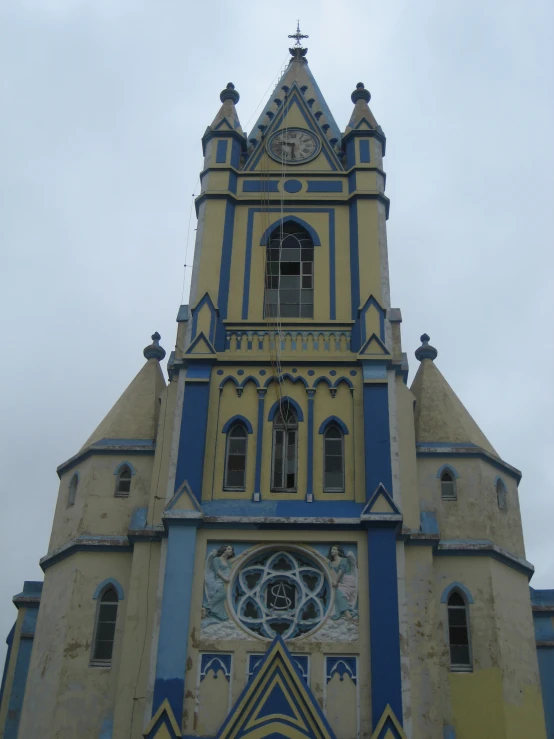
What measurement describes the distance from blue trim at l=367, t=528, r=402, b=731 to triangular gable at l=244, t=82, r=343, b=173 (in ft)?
31.7

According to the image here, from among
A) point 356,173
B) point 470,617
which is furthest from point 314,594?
point 356,173

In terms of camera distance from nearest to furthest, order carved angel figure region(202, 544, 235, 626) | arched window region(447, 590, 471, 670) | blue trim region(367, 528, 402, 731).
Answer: blue trim region(367, 528, 402, 731)
carved angel figure region(202, 544, 235, 626)
arched window region(447, 590, 471, 670)

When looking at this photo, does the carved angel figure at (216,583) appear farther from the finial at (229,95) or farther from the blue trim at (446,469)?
the finial at (229,95)

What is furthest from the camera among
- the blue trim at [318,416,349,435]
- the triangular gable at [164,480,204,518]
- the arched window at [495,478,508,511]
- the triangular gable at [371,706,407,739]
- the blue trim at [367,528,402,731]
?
the arched window at [495,478,508,511]

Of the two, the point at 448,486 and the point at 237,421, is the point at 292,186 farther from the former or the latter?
the point at 448,486

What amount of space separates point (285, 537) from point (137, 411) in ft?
16.5

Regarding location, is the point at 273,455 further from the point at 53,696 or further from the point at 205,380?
the point at 53,696

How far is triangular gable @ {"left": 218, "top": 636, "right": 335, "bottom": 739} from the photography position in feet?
50.5

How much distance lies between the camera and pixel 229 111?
80.4 ft

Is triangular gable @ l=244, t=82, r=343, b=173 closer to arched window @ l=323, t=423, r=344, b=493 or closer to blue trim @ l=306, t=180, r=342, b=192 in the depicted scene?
blue trim @ l=306, t=180, r=342, b=192

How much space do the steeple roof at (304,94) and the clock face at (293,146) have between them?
452 mm

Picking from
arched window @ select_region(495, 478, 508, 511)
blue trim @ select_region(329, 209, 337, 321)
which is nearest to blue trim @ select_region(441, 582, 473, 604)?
arched window @ select_region(495, 478, 508, 511)

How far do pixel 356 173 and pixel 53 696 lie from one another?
1267cm

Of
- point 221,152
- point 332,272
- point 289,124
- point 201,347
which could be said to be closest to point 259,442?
point 201,347
